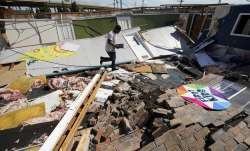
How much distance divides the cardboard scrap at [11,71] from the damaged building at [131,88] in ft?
0.14

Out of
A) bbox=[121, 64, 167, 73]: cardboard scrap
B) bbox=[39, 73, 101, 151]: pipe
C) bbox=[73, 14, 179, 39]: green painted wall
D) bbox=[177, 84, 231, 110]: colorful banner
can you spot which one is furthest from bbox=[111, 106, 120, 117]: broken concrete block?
bbox=[73, 14, 179, 39]: green painted wall

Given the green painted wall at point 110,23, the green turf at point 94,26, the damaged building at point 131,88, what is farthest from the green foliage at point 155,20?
the green turf at point 94,26

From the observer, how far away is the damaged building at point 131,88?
3.58 metres

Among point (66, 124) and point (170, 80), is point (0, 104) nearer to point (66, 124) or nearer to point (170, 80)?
point (66, 124)

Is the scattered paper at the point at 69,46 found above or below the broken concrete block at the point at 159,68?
above

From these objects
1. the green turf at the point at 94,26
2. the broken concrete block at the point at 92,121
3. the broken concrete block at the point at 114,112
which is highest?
the green turf at the point at 94,26

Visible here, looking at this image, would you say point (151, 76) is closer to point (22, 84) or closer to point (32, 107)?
point (32, 107)

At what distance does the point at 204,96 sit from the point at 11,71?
21.8ft

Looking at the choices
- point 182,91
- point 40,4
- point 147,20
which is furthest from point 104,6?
point 182,91

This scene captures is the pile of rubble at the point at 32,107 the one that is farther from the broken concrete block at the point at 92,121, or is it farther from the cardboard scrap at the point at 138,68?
the cardboard scrap at the point at 138,68

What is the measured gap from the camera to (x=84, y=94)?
3871 millimetres

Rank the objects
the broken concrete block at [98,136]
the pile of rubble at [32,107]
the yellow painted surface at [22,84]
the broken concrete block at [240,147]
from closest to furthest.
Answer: the broken concrete block at [240,147] → the broken concrete block at [98,136] → the pile of rubble at [32,107] → the yellow painted surface at [22,84]

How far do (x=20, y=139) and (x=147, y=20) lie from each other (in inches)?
442

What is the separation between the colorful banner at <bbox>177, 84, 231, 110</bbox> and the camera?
175 inches
